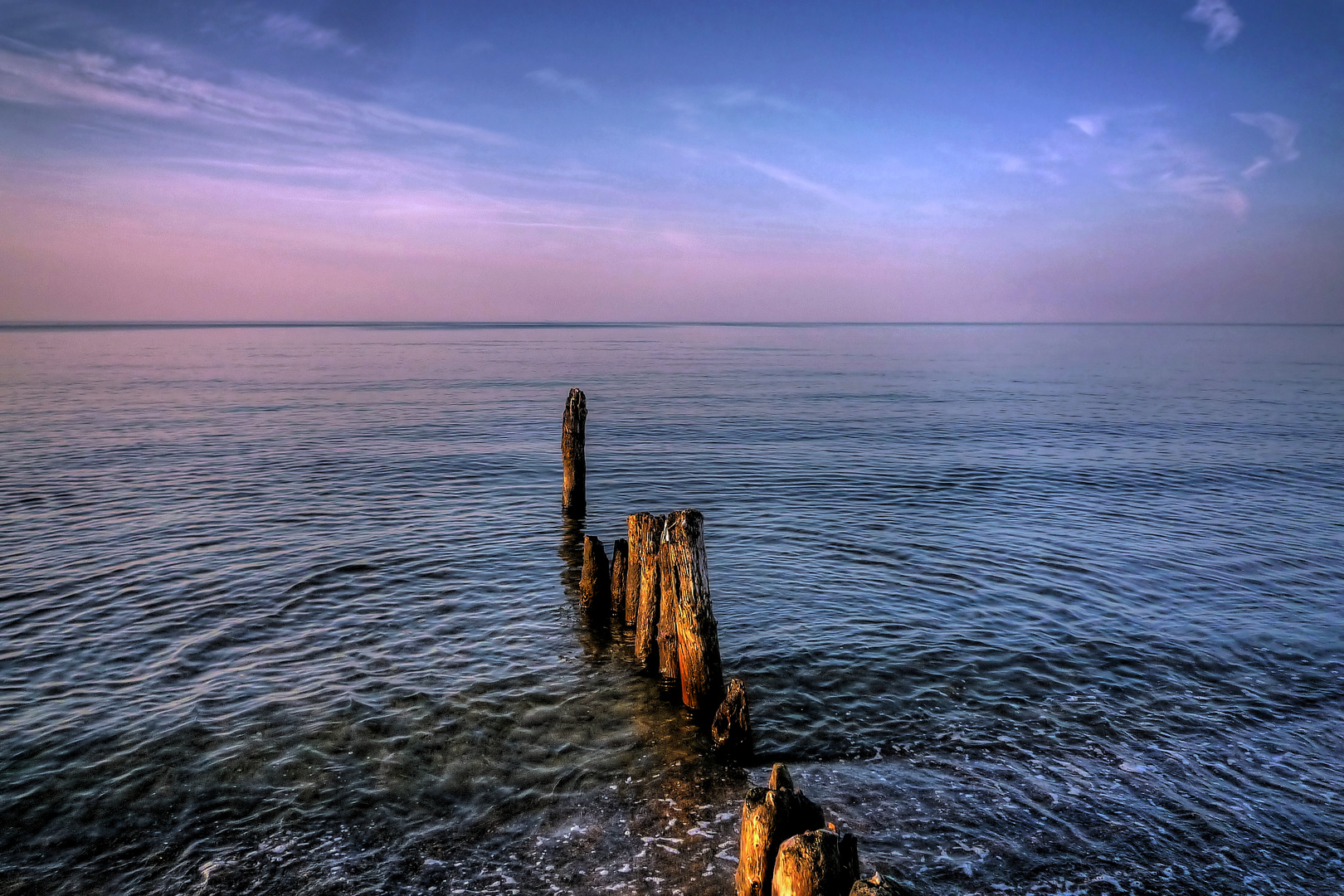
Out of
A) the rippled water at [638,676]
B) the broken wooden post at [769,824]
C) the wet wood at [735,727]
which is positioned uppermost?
the broken wooden post at [769,824]

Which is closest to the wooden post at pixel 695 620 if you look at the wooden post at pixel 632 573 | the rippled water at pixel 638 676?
the rippled water at pixel 638 676

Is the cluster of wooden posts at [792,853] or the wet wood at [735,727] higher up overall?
the cluster of wooden posts at [792,853]

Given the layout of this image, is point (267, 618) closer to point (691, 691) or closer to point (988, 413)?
point (691, 691)

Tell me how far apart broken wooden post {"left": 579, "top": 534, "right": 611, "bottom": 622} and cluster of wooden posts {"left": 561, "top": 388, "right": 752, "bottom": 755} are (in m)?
0.71

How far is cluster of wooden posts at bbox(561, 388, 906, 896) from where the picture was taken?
591cm

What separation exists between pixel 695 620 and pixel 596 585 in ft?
15.3

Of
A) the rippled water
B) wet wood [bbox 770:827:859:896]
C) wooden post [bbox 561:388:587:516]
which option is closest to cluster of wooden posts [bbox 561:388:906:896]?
wet wood [bbox 770:827:859:896]

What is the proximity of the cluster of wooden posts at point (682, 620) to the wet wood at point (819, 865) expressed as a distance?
4.23m

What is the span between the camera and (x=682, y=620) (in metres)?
11.3

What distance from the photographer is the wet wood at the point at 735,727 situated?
401 inches

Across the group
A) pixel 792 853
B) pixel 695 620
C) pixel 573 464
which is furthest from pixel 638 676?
pixel 573 464

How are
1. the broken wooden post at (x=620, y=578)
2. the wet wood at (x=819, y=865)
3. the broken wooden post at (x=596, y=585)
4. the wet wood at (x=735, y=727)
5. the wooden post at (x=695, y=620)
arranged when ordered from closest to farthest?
1. the wet wood at (x=819, y=865)
2. the wet wood at (x=735, y=727)
3. the wooden post at (x=695, y=620)
4. the broken wooden post at (x=620, y=578)
5. the broken wooden post at (x=596, y=585)

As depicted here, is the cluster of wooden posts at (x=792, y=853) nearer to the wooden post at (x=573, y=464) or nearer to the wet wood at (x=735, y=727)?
the wet wood at (x=735, y=727)

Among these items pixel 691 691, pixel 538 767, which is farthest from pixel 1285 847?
pixel 538 767
